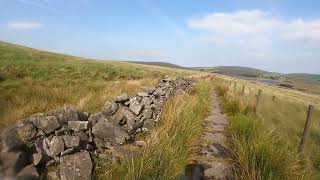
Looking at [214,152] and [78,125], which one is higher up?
[78,125]

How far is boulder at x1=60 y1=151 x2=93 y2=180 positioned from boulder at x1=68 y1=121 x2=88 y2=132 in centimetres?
115

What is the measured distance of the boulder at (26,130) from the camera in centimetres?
588

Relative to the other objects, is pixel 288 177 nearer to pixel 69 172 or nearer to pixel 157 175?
pixel 157 175

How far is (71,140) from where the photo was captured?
18.7ft

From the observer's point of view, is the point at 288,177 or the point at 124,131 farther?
the point at 124,131

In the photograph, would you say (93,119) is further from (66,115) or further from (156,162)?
(156,162)

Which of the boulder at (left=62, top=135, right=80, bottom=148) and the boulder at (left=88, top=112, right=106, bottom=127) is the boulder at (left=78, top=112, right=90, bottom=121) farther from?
the boulder at (left=62, top=135, right=80, bottom=148)

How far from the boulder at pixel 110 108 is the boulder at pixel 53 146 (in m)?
2.20

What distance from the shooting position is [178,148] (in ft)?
20.9

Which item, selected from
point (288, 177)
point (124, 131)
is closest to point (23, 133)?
point (124, 131)

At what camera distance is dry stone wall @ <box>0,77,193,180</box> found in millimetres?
4965

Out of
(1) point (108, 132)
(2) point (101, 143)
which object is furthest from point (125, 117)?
(2) point (101, 143)

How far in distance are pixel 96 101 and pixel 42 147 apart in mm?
6072

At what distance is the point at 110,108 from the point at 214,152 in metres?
2.69
